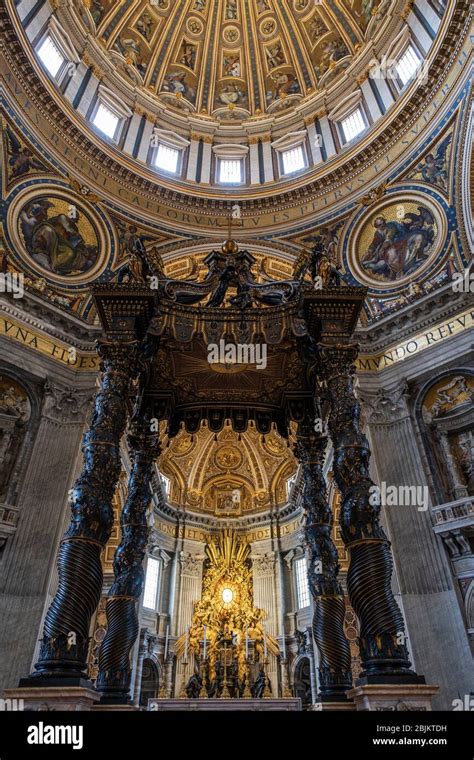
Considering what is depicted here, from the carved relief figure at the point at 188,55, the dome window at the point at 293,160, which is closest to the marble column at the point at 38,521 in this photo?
the dome window at the point at 293,160

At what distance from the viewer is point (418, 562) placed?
34.1 feet

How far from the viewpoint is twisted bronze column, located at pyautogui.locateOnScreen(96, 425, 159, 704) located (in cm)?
670

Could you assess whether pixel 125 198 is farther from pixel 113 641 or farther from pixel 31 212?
pixel 113 641

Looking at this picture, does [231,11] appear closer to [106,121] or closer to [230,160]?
[230,160]

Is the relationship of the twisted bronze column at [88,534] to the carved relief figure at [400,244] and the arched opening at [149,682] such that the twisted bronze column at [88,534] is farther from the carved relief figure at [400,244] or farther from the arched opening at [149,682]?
the arched opening at [149,682]

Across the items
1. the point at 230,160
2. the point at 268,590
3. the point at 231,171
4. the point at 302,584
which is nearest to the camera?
the point at 231,171

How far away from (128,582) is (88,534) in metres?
2.95

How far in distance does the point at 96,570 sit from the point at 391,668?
9.31 ft

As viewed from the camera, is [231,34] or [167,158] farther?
[231,34]

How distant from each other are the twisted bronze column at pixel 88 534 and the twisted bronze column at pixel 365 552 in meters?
2.49

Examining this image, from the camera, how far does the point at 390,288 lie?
46.6 feet

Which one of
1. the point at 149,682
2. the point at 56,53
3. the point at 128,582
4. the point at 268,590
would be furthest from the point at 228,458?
the point at 56,53

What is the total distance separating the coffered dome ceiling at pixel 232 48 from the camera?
1936 cm

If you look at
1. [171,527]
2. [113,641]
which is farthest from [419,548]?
[171,527]
